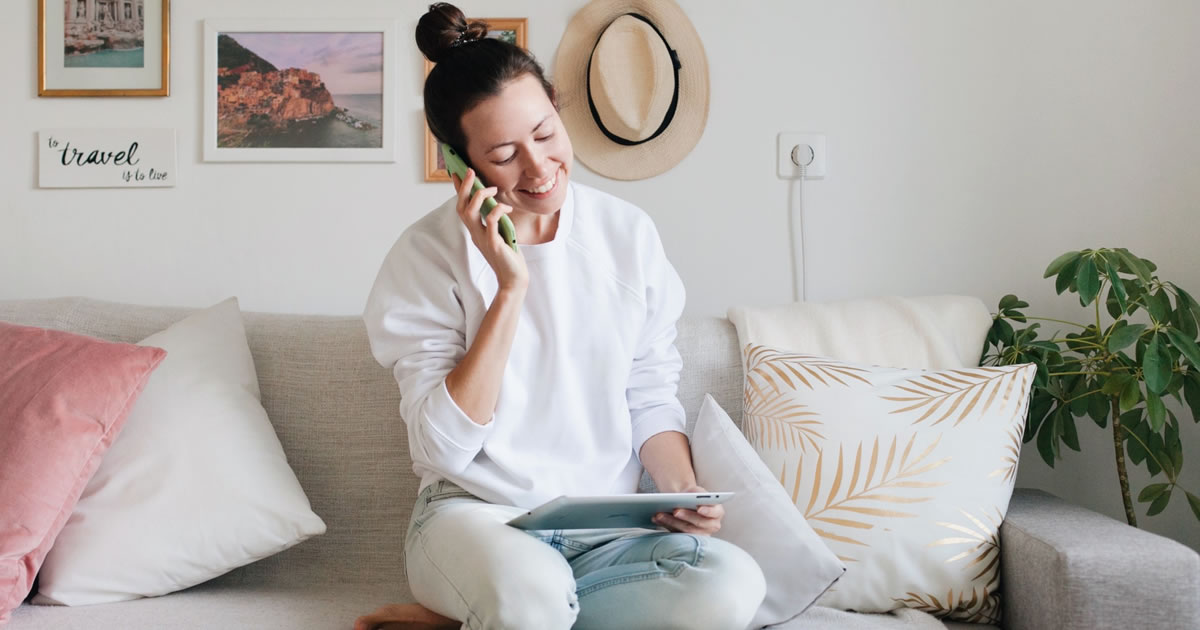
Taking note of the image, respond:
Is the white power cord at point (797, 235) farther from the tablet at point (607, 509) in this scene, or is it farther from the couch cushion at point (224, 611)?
the couch cushion at point (224, 611)

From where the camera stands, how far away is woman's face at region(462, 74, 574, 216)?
143 cm

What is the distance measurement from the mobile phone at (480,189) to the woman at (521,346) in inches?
0.6

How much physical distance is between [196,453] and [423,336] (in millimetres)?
451

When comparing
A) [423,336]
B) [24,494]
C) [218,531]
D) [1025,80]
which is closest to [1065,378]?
[1025,80]

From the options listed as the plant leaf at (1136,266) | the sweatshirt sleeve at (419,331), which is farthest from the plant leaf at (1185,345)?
the sweatshirt sleeve at (419,331)

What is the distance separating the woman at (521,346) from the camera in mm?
1376

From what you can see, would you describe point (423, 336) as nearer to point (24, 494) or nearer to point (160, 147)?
point (24, 494)

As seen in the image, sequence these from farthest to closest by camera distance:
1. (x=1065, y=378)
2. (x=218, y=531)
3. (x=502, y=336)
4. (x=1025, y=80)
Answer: (x=1025, y=80)
(x=1065, y=378)
(x=218, y=531)
(x=502, y=336)

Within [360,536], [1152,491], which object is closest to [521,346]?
[360,536]

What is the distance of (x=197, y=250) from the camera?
2.19 metres

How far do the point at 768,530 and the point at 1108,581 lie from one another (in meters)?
0.46

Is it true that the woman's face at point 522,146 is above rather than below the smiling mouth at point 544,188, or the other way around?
above

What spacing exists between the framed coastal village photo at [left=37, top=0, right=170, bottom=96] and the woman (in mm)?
992

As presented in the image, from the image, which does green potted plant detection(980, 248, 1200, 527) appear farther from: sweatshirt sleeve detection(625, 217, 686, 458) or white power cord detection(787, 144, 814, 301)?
sweatshirt sleeve detection(625, 217, 686, 458)
